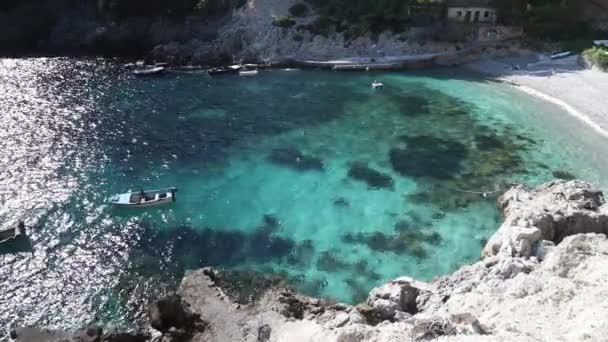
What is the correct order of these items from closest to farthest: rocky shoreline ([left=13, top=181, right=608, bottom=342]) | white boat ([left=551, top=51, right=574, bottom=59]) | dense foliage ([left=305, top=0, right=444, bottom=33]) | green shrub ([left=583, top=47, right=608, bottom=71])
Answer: rocky shoreline ([left=13, top=181, right=608, bottom=342])
green shrub ([left=583, top=47, right=608, bottom=71])
white boat ([left=551, top=51, right=574, bottom=59])
dense foliage ([left=305, top=0, right=444, bottom=33])

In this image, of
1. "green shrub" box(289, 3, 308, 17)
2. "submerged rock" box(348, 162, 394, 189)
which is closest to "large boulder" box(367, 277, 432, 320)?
"submerged rock" box(348, 162, 394, 189)

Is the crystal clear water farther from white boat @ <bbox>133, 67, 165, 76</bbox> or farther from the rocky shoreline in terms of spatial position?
the rocky shoreline

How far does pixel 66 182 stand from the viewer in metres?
45.6

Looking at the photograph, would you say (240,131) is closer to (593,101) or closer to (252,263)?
(252,263)

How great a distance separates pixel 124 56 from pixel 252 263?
6280cm

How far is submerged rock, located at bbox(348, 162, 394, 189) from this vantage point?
4659 cm

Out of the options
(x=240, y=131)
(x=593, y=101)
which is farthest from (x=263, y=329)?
(x=593, y=101)

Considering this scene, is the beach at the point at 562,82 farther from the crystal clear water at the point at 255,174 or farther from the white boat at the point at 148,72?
the white boat at the point at 148,72

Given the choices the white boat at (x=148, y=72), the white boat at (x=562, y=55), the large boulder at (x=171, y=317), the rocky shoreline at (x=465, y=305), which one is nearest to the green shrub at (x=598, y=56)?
the white boat at (x=562, y=55)

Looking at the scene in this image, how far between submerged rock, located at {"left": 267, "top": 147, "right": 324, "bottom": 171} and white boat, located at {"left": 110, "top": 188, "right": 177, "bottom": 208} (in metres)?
12.4

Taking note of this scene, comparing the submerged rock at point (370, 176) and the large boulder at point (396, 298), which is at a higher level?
the submerged rock at point (370, 176)

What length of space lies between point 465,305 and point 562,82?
52480mm

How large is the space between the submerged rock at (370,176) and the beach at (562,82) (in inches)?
1043

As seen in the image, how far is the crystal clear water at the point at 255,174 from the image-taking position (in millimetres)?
35312
